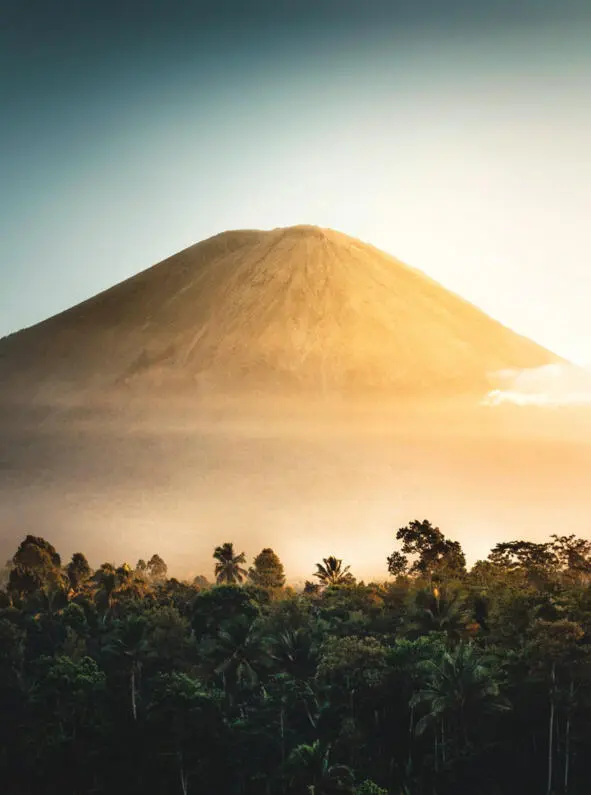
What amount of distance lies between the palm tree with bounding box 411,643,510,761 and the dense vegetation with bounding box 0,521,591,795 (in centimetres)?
12

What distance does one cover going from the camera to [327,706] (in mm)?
59562

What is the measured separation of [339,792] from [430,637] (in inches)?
722

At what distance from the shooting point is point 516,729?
5800cm

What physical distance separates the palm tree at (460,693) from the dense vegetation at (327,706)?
116 millimetres

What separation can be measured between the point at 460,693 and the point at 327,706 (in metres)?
9.91

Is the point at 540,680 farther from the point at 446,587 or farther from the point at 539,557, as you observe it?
the point at 539,557

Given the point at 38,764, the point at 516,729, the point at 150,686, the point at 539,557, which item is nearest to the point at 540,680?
the point at 516,729

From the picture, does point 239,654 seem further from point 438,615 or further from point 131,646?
point 438,615

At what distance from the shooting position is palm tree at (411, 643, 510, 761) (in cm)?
5331

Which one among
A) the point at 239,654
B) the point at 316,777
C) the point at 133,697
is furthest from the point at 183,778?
the point at 316,777

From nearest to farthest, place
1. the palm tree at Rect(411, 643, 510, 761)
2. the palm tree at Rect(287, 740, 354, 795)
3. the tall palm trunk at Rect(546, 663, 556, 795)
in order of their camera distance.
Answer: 1. the palm tree at Rect(287, 740, 354, 795)
2. the palm tree at Rect(411, 643, 510, 761)
3. the tall palm trunk at Rect(546, 663, 556, 795)

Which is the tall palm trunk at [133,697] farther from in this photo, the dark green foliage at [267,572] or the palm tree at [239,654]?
the dark green foliage at [267,572]

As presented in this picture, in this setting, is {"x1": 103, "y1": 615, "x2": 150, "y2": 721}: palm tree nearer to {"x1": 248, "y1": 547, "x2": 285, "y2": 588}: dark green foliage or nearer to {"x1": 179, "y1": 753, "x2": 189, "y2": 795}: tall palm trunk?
{"x1": 179, "y1": 753, "x2": 189, "y2": 795}: tall palm trunk

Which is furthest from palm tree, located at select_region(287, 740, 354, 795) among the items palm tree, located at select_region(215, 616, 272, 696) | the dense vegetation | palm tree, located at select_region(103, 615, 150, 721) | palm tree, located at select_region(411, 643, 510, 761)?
palm tree, located at select_region(103, 615, 150, 721)
